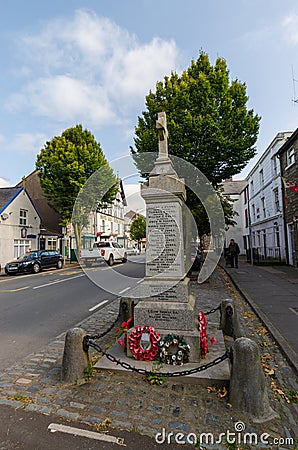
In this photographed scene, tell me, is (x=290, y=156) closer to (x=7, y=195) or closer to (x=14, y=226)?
(x=14, y=226)

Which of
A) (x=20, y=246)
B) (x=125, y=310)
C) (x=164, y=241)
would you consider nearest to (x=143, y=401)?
(x=164, y=241)

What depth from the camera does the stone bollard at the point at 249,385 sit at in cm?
291

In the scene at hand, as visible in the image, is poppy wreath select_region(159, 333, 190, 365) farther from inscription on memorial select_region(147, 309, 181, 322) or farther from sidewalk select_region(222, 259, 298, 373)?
sidewalk select_region(222, 259, 298, 373)

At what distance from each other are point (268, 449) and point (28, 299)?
28.6 feet

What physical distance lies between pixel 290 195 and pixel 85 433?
62.6ft

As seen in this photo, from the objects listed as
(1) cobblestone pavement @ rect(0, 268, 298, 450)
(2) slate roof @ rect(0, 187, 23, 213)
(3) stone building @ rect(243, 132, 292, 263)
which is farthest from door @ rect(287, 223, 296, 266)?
(2) slate roof @ rect(0, 187, 23, 213)

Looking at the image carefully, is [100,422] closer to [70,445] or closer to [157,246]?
[70,445]

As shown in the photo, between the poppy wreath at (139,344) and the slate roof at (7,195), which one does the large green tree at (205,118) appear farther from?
the slate roof at (7,195)

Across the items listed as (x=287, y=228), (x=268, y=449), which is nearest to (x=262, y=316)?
(x=268, y=449)

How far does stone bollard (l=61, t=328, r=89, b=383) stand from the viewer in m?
3.60

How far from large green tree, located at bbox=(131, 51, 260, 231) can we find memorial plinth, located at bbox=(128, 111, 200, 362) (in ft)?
27.9

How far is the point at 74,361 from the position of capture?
3.63 m

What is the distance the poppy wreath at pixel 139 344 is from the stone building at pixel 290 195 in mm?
15330

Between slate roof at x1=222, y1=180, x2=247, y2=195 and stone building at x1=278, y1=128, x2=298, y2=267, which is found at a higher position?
slate roof at x1=222, y1=180, x2=247, y2=195
